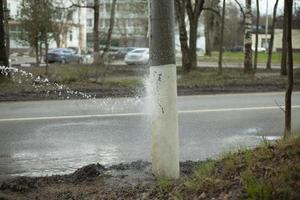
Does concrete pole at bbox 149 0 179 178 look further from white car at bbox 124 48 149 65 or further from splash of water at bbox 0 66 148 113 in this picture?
white car at bbox 124 48 149 65

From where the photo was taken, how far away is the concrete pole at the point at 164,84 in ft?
19.5

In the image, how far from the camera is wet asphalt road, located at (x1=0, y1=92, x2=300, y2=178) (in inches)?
328

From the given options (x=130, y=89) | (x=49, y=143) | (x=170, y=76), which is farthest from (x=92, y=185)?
(x=130, y=89)

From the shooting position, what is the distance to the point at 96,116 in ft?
39.7

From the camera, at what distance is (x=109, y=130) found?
34.6ft

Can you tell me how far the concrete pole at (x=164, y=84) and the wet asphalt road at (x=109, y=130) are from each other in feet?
6.63

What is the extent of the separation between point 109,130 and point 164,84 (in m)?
4.71

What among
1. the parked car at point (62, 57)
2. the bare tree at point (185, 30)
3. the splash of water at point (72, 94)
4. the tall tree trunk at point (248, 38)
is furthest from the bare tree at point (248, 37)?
the parked car at point (62, 57)

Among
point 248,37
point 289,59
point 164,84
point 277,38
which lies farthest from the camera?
point 277,38

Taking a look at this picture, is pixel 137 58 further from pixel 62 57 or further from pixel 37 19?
pixel 37 19

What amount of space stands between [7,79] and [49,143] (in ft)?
32.3

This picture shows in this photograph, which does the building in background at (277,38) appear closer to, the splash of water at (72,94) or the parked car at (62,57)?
the parked car at (62,57)

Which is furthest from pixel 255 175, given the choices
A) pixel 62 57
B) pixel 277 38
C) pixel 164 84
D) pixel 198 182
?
pixel 277 38

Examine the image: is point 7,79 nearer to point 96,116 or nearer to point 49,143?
point 96,116
